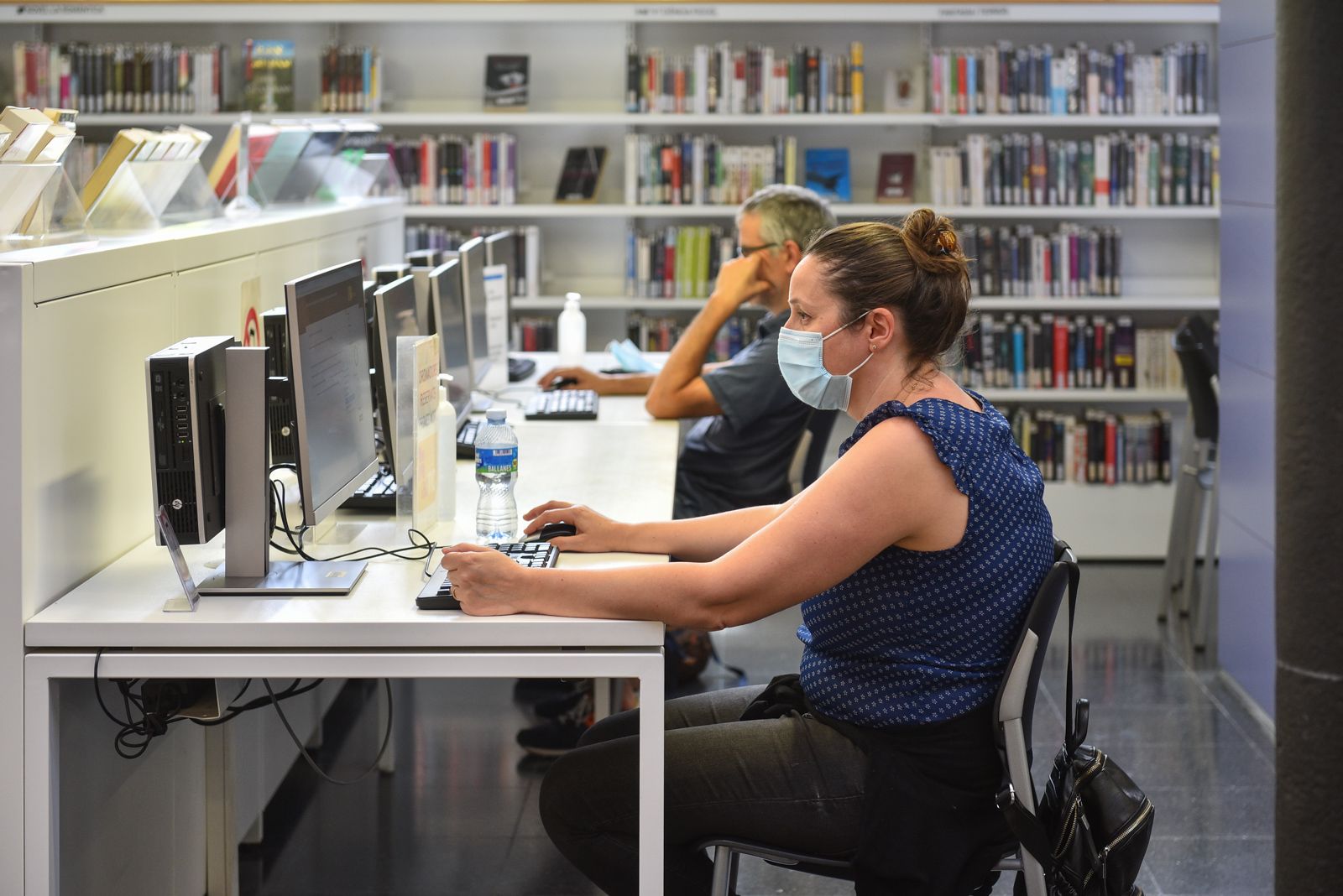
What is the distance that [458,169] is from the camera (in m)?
5.46

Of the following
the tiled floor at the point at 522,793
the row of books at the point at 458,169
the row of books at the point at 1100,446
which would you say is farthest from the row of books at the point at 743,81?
the tiled floor at the point at 522,793

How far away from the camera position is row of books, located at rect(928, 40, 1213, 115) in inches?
209

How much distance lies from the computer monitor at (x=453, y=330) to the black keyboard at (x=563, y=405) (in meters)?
0.18

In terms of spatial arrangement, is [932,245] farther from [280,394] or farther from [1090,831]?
[280,394]

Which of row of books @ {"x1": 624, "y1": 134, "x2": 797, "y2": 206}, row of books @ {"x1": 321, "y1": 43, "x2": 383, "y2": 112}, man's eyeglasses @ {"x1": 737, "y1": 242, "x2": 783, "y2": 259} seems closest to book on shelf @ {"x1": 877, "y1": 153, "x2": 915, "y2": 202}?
row of books @ {"x1": 624, "y1": 134, "x2": 797, "y2": 206}

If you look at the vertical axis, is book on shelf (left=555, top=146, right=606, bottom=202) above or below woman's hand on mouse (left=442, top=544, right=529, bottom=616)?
above

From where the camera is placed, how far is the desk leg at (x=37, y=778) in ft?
6.01

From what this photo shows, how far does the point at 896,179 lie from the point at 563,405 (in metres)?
2.37

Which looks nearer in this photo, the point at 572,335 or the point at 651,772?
the point at 651,772

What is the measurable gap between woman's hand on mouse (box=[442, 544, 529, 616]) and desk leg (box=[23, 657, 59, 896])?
0.53 metres

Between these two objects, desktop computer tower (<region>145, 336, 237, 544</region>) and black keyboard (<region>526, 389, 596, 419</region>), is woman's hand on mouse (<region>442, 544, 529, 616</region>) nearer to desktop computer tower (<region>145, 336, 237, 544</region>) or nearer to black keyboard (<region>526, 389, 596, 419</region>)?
desktop computer tower (<region>145, 336, 237, 544</region>)

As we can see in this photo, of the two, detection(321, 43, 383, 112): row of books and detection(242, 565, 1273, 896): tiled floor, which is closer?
detection(242, 565, 1273, 896): tiled floor

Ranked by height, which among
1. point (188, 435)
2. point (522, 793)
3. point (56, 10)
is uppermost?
point (56, 10)

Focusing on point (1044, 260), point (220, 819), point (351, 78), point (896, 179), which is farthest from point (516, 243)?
point (220, 819)
